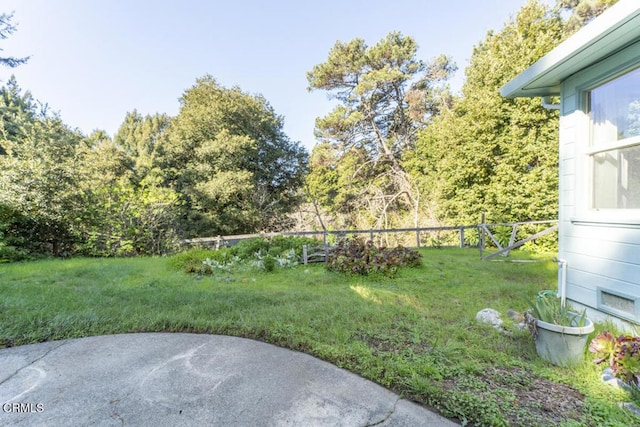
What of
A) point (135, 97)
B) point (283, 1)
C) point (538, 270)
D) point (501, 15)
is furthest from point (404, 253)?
point (135, 97)

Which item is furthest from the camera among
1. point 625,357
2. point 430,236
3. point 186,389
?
point 430,236

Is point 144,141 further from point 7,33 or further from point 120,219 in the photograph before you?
point 7,33

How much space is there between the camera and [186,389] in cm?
184

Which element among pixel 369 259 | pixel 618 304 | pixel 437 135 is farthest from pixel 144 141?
pixel 618 304

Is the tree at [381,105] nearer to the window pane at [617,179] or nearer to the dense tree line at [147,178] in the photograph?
the dense tree line at [147,178]

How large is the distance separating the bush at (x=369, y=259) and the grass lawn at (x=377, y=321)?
226 millimetres

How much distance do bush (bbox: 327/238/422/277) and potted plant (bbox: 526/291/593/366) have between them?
310 cm

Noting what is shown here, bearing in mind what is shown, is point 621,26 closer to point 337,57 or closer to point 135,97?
point 337,57

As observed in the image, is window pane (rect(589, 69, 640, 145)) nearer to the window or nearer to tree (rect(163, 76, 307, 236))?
the window

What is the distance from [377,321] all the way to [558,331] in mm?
1536

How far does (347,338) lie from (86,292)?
3.95 meters

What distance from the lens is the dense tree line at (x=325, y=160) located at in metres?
8.35

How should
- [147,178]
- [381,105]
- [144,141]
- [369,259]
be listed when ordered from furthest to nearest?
[144,141], [381,105], [147,178], [369,259]

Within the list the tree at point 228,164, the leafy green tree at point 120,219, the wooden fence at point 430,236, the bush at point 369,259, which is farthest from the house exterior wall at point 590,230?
the tree at point 228,164
